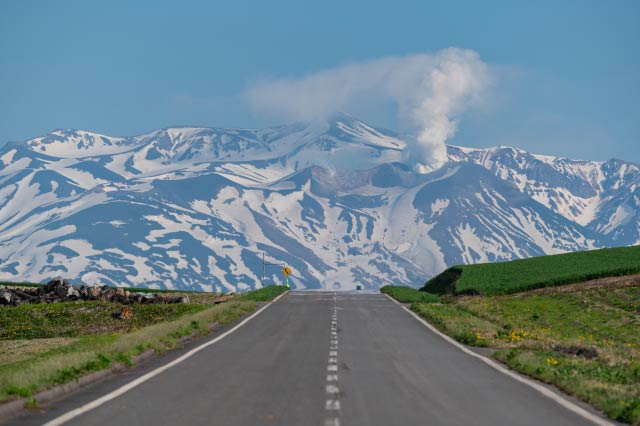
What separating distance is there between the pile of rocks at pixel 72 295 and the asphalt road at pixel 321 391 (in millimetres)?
29238

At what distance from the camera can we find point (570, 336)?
3083cm

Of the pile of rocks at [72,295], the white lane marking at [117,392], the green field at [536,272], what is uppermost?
the green field at [536,272]

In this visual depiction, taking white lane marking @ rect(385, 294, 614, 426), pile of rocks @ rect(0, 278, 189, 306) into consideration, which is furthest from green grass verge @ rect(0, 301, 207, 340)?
white lane marking @ rect(385, 294, 614, 426)

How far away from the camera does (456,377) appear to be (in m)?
18.6

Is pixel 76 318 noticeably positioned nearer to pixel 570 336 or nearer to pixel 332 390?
pixel 570 336

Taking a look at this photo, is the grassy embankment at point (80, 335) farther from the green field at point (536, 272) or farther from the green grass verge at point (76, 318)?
the green field at point (536, 272)

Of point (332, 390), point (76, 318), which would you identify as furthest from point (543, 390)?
point (76, 318)

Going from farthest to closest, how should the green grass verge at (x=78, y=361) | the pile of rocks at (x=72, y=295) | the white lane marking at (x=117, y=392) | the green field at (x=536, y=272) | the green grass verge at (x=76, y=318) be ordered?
1. the green field at (x=536, y=272)
2. the pile of rocks at (x=72, y=295)
3. the green grass verge at (x=76, y=318)
4. the green grass verge at (x=78, y=361)
5. the white lane marking at (x=117, y=392)

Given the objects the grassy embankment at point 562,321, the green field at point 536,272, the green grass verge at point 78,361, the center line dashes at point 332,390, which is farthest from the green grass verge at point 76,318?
the green field at point 536,272

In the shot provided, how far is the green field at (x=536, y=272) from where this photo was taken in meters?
59.2

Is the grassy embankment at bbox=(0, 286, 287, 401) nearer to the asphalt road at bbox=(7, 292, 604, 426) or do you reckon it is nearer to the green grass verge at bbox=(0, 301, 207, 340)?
the green grass verge at bbox=(0, 301, 207, 340)

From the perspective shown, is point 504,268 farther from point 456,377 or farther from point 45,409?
point 45,409

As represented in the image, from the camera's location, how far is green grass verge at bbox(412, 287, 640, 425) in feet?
53.9

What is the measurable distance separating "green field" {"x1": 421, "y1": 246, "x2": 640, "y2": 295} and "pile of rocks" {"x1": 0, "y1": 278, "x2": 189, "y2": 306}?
69.3ft
